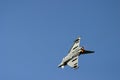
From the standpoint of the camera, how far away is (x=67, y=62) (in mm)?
199000

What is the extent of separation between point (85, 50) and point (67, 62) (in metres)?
Result: 11.7

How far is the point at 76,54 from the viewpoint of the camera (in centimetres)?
19788

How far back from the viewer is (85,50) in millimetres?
198000

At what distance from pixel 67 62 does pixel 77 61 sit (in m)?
7.94

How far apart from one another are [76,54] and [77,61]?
5.99 meters

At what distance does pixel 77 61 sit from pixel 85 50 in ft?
28.8

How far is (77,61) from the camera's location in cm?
19300

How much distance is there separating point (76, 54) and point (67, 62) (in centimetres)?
659

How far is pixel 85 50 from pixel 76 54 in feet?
17.4
